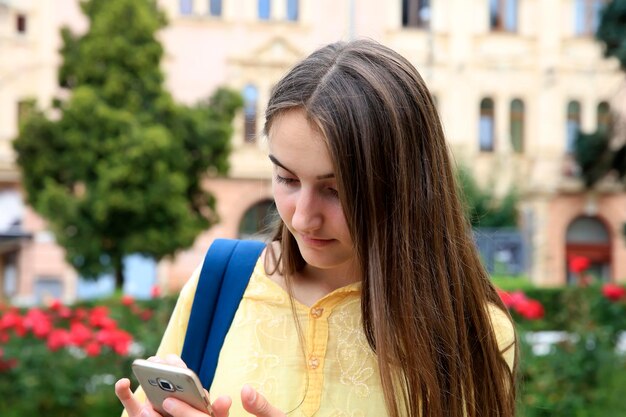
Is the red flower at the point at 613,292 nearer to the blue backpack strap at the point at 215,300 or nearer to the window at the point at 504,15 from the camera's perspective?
the blue backpack strap at the point at 215,300

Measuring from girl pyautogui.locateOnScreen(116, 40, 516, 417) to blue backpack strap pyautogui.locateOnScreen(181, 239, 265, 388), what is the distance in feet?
0.07

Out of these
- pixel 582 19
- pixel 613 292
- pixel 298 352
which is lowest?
Result: pixel 613 292

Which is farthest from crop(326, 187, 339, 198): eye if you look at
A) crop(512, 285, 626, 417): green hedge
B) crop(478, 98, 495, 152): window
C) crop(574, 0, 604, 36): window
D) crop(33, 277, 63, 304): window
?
crop(574, 0, 604, 36): window

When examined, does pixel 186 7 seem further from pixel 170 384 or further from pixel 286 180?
pixel 170 384

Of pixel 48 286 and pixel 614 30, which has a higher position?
pixel 614 30

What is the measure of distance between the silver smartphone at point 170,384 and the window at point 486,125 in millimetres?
21570

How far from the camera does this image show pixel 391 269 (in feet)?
5.14

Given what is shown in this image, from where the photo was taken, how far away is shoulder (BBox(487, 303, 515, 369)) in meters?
1.73

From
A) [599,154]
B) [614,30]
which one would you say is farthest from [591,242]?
[614,30]

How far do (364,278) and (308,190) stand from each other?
0.21m

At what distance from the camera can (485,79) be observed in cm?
2227

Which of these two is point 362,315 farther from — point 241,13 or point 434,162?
point 241,13

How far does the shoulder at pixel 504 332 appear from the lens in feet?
5.66

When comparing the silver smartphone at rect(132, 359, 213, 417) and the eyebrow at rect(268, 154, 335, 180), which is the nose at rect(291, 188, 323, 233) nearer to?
the eyebrow at rect(268, 154, 335, 180)
